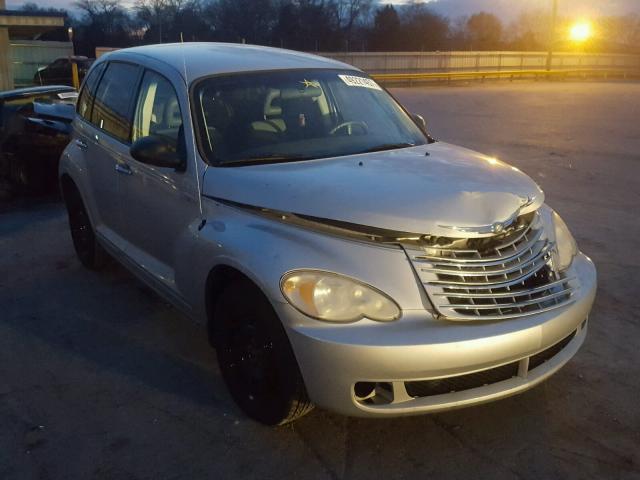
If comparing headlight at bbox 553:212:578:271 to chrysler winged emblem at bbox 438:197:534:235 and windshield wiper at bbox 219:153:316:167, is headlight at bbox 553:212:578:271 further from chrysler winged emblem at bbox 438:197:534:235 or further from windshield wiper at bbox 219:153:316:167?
windshield wiper at bbox 219:153:316:167

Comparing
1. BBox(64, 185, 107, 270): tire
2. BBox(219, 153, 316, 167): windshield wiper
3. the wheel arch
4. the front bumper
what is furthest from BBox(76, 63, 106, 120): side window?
the front bumper

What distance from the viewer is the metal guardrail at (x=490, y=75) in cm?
3634

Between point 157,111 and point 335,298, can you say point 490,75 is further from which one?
point 335,298

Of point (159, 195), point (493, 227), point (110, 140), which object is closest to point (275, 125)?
point (159, 195)

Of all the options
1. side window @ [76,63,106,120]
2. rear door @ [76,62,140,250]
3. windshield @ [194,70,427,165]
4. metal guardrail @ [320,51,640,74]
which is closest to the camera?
windshield @ [194,70,427,165]

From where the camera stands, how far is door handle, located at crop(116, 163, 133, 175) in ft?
14.1

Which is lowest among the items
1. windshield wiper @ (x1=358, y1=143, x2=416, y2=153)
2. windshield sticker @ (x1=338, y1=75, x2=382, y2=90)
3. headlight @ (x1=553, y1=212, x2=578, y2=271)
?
headlight @ (x1=553, y1=212, x2=578, y2=271)

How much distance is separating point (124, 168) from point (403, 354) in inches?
98.3

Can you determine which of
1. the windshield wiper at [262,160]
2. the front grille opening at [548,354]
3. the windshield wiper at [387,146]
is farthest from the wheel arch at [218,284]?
the front grille opening at [548,354]

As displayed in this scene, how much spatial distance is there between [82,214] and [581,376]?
4.01 meters

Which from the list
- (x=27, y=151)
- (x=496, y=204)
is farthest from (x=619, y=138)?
(x=496, y=204)

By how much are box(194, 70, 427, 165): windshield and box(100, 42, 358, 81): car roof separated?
0.30 ft

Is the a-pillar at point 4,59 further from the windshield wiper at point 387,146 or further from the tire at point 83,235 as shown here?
the windshield wiper at point 387,146

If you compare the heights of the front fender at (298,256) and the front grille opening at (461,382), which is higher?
the front fender at (298,256)
